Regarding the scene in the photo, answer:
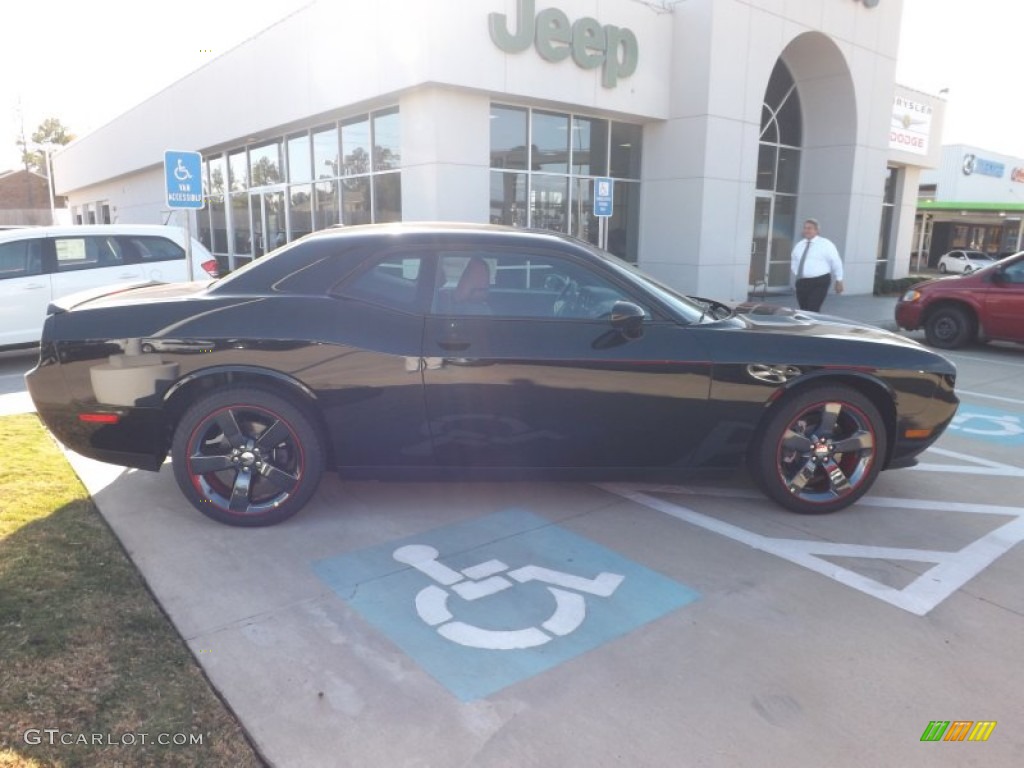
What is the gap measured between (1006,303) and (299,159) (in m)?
14.7

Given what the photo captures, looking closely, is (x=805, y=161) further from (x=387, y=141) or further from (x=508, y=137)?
(x=387, y=141)

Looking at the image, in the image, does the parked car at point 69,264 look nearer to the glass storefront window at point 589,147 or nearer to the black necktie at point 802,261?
the glass storefront window at point 589,147

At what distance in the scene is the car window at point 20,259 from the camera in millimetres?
8523

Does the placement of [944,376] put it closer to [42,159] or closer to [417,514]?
[417,514]

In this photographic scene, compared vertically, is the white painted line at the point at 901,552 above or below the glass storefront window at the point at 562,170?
below

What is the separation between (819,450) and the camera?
4.27m

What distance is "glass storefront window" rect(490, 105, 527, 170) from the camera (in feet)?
44.2

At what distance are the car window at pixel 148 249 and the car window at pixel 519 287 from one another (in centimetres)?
699

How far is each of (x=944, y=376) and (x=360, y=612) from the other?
3584 millimetres

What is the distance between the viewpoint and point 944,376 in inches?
171

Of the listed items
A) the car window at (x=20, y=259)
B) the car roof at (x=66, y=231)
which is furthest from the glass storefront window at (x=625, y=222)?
the car window at (x=20, y=259)

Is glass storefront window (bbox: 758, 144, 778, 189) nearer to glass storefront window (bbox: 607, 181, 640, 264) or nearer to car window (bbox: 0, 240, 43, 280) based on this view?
glass storefront window (bbox: 607, 181, 640, 264)

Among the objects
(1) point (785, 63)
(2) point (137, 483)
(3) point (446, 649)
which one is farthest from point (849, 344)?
(1) point (785, 63)

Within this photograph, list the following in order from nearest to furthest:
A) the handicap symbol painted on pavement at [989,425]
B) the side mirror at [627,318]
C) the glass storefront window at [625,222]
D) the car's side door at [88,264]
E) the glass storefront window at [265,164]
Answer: the side mirror at [627,318] → the handicap symbol painted on pavement at [989,425] → the car's side door at [88,264] → the glass storefront window at [625,222] → the glass storefront window at [265,164]
